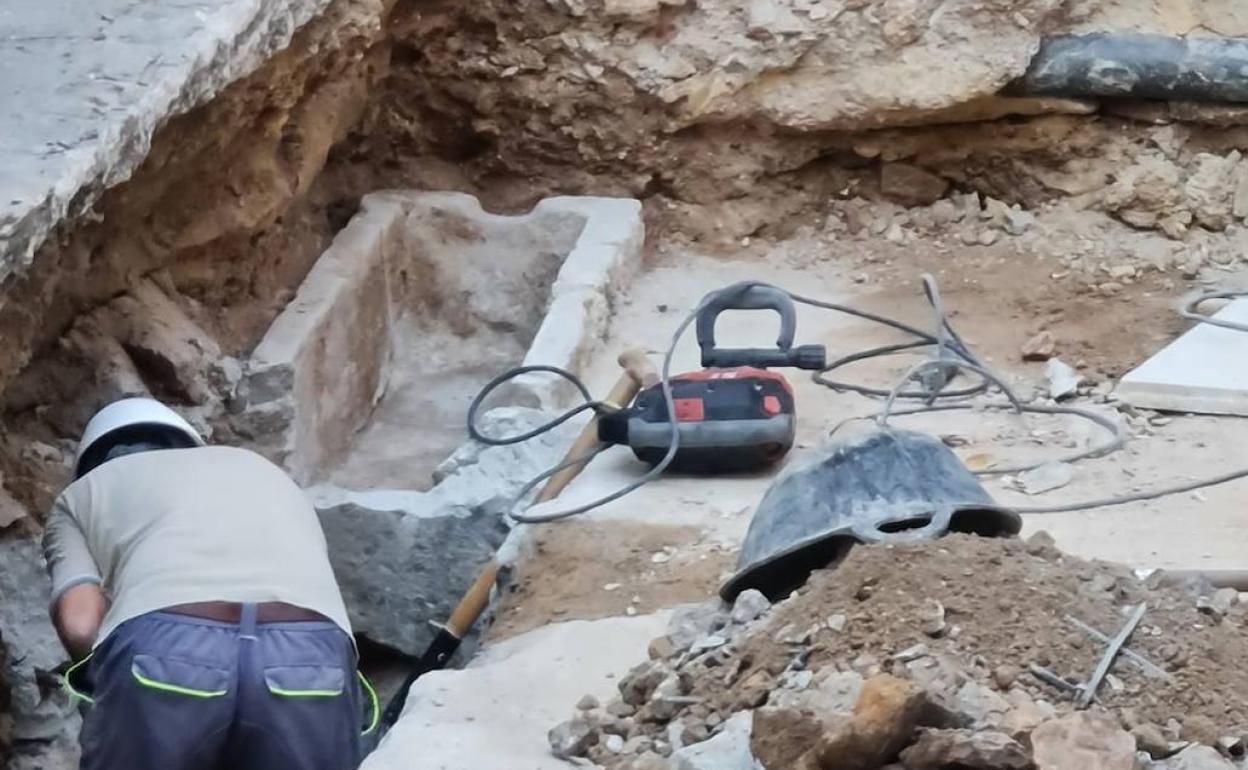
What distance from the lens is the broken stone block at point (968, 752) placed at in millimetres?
2455

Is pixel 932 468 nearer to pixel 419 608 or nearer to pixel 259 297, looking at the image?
pixel 419 608

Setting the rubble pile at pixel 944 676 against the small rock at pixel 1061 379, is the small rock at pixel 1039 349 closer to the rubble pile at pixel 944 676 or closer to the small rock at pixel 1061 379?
the small rock at pixel 1061 379

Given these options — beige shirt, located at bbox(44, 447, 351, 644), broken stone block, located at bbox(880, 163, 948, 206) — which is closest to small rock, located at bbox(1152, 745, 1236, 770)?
beige shirt, located at bbox(44, 447, 351, 644)

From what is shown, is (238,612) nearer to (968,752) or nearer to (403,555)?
(403,555)

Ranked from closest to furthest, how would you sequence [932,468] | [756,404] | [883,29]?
[932,468]
[756,404]
[883,29]

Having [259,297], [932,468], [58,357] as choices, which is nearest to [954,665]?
[932,468]

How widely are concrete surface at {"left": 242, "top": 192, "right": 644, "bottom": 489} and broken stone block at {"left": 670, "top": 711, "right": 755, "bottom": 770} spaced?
84.3 inches

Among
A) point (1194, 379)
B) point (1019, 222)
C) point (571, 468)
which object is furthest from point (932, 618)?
point (1019, 222)

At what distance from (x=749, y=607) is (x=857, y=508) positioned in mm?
326

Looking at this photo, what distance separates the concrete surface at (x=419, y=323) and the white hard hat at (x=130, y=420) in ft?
3.31

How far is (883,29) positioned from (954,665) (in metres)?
3.74

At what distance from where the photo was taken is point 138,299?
4715 millimetres

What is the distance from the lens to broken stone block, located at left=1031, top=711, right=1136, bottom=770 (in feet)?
8.16

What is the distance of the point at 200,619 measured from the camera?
3193 mm
